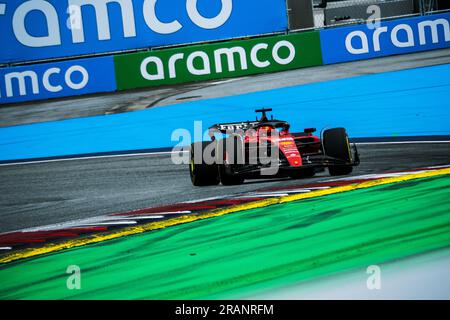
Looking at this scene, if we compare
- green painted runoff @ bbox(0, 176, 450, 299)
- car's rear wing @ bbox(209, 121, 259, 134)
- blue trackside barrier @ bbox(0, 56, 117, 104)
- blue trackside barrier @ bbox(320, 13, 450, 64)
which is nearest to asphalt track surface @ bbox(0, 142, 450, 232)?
car's rear wing @ bbox(209, 121, 259, 134)

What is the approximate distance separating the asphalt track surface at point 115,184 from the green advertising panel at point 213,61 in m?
8.29

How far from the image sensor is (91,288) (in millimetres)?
4703

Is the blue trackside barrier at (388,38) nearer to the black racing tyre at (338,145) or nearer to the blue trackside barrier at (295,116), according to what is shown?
the blue trackside barrier at (295,116)

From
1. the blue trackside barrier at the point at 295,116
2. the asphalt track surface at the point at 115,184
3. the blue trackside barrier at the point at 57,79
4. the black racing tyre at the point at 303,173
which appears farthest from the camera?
the blue trackside barrier at the point at 57,79

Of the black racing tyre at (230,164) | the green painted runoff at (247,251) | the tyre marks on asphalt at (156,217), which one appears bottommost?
the tyre marks on asphalt at (156,217)

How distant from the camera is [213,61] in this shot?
1970cm

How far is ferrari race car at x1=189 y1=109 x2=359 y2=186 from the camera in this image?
8.20 metres

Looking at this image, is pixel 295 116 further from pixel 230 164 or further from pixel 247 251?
pixel 247 251

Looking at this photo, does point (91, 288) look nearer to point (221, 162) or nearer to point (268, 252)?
point (268, 252)

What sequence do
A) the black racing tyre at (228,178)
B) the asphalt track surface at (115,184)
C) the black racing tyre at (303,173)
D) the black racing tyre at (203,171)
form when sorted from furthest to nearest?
the black racing tyre at (203,171) < the black racing tyre at (228,178) < the black racing tyre at (303,173) < the asphalt track surface at (115,184)

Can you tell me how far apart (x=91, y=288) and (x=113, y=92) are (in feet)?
51.2

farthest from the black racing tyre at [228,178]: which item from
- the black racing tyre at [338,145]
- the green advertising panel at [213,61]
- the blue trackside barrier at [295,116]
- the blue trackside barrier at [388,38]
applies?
the blue trackside barrier at [388,38]

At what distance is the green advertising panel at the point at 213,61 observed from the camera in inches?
776
